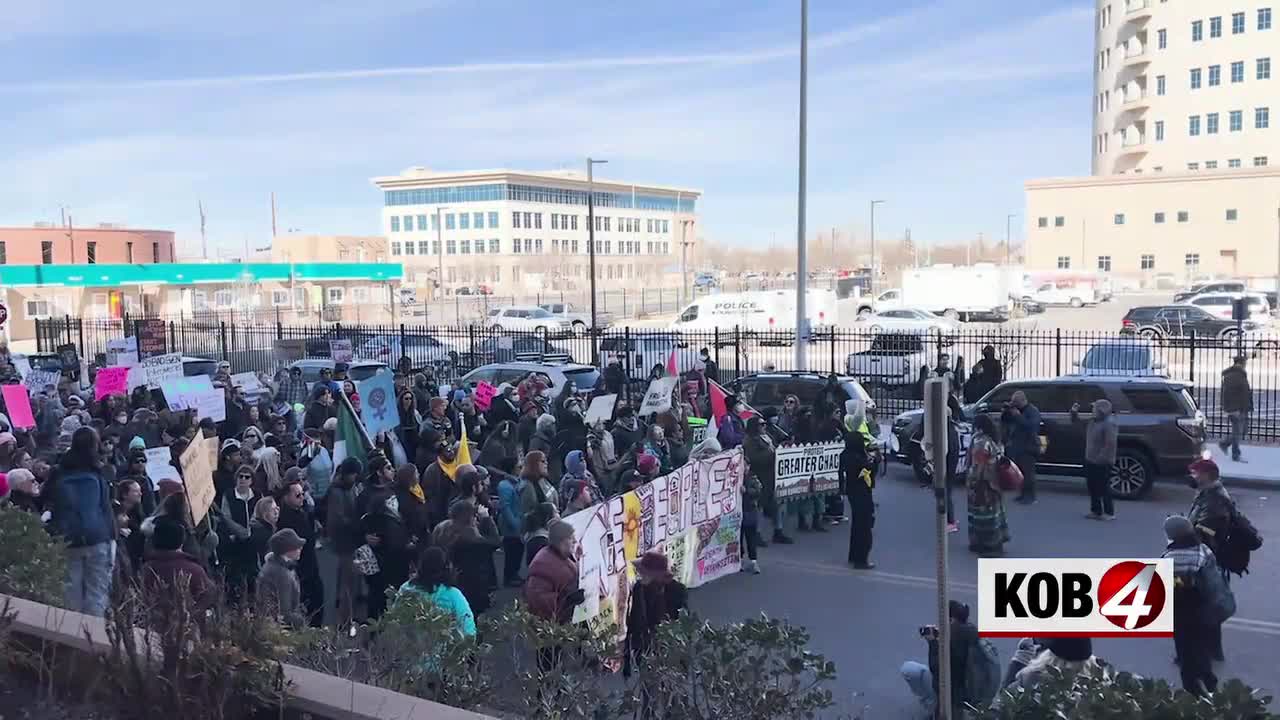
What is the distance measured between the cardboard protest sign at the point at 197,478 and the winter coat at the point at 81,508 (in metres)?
0.78

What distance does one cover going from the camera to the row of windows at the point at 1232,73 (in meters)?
77.4

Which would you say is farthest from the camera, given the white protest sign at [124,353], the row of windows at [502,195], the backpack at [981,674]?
the row of windows at [502,195]

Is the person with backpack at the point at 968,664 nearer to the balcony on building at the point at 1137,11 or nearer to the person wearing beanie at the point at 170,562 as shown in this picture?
the person wearing beanie at the point at 170,562

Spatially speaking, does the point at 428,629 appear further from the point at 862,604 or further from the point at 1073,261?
the point at 1073,261

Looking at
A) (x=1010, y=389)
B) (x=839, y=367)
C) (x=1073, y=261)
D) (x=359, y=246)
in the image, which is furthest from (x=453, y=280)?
(x=1010, y=389)

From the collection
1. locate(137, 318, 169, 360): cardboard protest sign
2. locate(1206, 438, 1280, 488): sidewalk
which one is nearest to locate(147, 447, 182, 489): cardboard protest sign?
locate(137, 318, 169, 360): cardboard protest sign

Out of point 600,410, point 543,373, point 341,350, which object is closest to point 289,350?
point 341,350

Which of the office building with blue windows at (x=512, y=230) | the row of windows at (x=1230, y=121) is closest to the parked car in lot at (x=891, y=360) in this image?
the row of windows at (x=1230, y=121)

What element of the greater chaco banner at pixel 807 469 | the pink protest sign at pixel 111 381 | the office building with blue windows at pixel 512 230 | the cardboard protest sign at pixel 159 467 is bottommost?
the greater chaco banner at pixel 807 469

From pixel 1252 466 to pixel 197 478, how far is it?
1479 centimetres

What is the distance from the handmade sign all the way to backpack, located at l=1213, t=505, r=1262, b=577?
9.51 meters

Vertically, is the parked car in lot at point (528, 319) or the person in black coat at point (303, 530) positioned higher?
the parked car in lot at point (528, 319)

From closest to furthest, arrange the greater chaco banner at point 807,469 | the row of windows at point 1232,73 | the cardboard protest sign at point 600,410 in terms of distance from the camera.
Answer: the greater chaco banner at point 807,469, the cardboard protest sign at point 600,410, the row of windows at point 1232,73

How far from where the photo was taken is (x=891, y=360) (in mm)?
25578
